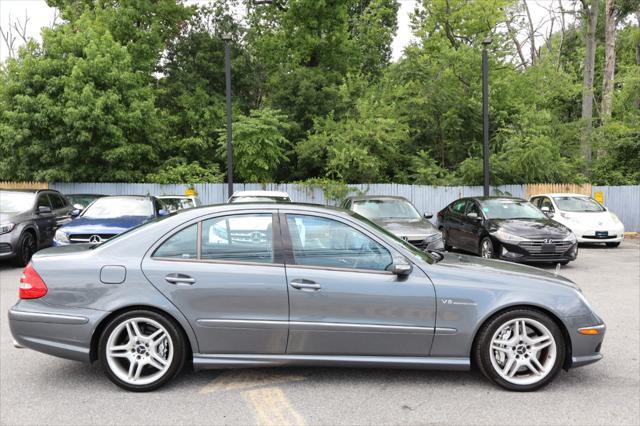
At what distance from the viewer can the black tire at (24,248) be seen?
34.1 ft

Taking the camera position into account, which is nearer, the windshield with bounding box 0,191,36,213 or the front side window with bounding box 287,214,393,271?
the front side window with bounding box 287,214,393,271

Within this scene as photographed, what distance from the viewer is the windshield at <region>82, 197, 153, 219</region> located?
10258 mm

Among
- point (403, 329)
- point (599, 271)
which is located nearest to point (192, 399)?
point (403, 329)

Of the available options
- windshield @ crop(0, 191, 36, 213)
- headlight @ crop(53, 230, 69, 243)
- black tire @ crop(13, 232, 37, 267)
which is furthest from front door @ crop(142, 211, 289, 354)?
windshield @ crop(0, 191, 36, 213)

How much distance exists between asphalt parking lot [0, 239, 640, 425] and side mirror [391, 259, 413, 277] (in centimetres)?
91

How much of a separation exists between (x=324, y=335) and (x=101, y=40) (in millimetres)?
22164

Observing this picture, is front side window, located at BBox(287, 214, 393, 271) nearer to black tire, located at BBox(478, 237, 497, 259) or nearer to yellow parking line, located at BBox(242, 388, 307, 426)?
yellow parking line, located at BBox(242, 388, 307, 426)

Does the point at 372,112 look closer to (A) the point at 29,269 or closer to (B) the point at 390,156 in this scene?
(B) the point at 390,156

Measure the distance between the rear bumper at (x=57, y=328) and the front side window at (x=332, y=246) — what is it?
5.13 ft

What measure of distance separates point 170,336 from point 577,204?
1438 centimetres

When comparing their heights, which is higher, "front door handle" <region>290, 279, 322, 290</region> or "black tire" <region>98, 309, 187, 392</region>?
"front door handle" <region>290, 279, 322, 290</region>

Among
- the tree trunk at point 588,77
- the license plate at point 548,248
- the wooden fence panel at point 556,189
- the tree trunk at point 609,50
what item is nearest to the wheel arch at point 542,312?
the license plate at point 548,248

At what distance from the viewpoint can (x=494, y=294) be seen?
406 cm

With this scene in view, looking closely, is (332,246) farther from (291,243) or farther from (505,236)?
(505,236)
